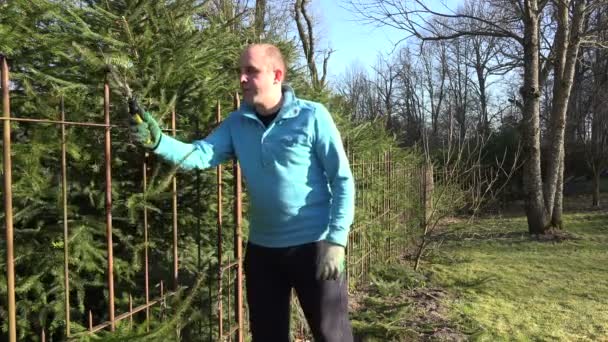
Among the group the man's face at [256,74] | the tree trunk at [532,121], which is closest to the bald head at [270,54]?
the man's face at [256,74]

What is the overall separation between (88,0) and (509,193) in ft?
58.8

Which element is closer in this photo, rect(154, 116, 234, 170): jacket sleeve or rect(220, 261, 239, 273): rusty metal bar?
rect(154, 116, 234, 170): jacket sleeve

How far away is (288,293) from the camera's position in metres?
2.52

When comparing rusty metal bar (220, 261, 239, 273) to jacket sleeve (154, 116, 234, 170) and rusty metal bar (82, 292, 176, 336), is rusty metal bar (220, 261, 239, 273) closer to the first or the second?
rusty metal bar (82, 292, 176, 336)

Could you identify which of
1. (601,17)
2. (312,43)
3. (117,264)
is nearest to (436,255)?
(117,264)

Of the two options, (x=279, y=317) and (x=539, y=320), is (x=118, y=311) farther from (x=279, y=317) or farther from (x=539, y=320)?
(x=539, y=320)

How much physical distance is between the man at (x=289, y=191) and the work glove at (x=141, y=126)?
6 cm

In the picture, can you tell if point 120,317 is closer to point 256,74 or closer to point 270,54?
point 256,74

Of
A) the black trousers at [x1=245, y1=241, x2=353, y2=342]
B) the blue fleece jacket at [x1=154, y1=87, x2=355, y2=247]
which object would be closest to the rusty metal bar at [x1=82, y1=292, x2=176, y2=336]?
the black trousers at [x1=245, y1=241, x2=353, y2=342]

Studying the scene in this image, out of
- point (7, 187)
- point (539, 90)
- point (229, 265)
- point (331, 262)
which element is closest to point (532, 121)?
point (539, 90)

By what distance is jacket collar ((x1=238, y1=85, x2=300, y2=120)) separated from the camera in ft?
7.84

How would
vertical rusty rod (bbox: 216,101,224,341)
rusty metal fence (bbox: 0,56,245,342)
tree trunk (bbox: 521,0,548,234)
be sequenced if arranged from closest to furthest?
rusty metal fence (bbox: 0,56,245,342) < vertical rusty rod (bbox: 216,101,224,341) < tree trunk (bbox: 521,0,548,234)

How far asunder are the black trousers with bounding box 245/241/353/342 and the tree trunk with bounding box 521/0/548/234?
924 centimetres

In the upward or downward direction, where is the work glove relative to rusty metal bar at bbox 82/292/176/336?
upward
